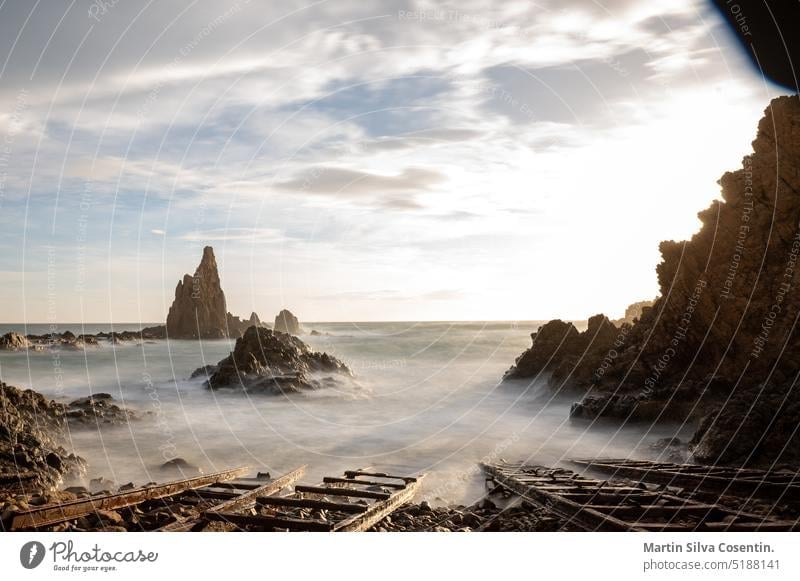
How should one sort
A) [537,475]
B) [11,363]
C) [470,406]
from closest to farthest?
[537,475] < [470,406] < [11,363]

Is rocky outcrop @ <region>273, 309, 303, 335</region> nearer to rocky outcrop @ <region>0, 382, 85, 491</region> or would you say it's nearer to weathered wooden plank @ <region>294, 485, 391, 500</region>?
rocky outcrop @ <region>0, 382, 85, 491</region>

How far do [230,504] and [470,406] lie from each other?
80.6 ft

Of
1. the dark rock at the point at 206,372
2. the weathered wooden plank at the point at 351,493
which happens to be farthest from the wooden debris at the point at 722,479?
the dark rock at the point at 206,372

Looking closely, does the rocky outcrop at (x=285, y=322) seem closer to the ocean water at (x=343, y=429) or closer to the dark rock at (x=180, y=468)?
the ocean water at (x=343, y=429)

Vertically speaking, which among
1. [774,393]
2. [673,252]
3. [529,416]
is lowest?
[529,416]

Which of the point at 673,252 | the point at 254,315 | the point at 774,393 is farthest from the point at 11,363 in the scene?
the point at 774,393

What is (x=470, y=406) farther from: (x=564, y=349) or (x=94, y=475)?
(x=94, y=475)

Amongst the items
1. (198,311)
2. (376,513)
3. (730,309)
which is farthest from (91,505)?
(198,311)

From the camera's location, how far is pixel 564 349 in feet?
114

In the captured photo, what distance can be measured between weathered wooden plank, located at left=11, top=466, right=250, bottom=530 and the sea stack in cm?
6955

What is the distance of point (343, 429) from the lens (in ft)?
79.5

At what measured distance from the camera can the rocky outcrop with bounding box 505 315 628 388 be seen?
28.6 metres

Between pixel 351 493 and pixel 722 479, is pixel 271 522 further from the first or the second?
pixel 722 479

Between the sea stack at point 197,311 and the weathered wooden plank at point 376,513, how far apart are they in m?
69.9
